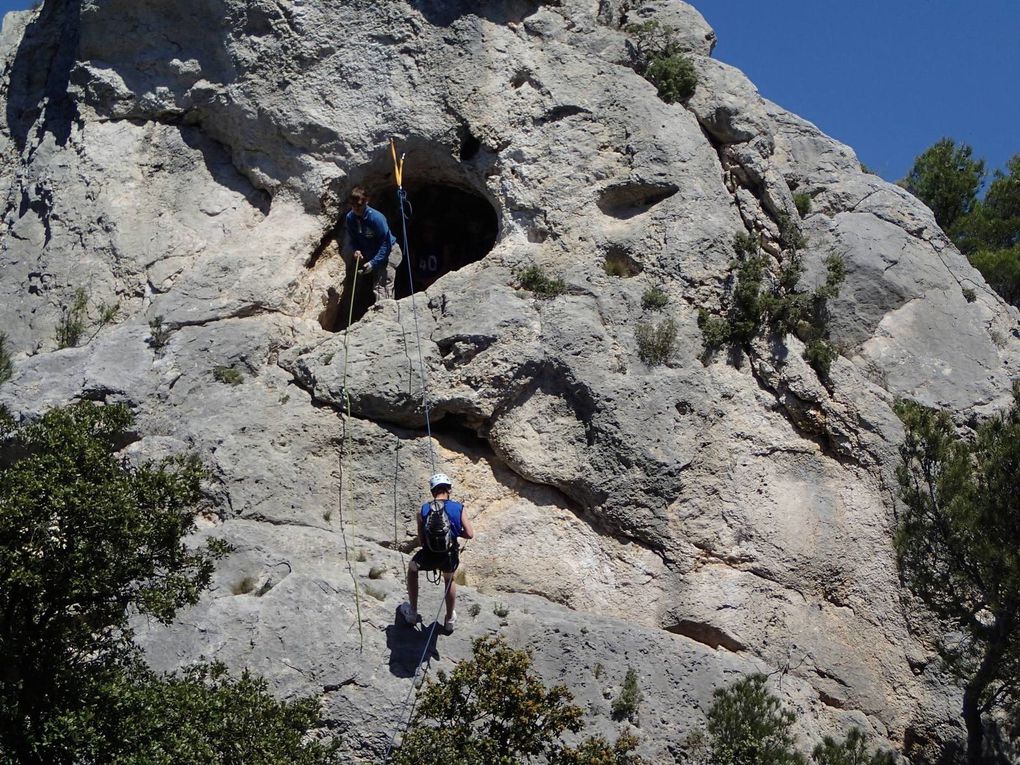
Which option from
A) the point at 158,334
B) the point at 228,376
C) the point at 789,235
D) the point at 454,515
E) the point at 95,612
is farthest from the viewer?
the point at 789,235

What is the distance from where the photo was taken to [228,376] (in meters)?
14.9

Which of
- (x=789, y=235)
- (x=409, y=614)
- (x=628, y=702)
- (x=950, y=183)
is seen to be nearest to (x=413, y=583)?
(x=409, y=614)

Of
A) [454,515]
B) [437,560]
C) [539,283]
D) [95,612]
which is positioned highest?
[539,283]

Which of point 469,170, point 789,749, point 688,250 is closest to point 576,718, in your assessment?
point 789,749

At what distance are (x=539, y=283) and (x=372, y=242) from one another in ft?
7.47

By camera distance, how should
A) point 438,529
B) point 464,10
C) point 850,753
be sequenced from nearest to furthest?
point 438,529 → point 850,753 → point 464,10

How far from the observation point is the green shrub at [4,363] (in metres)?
15.1

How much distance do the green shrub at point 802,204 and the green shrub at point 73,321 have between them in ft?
31.3

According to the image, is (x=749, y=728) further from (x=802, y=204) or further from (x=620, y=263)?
(x=802, y=204)

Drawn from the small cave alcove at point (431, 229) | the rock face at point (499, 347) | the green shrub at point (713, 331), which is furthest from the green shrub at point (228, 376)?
the green shrub at point (713, 331)

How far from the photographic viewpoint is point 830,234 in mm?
17719

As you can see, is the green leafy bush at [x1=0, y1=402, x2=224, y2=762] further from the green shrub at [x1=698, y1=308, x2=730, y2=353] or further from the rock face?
the green shrub at [x1=698, y1=308, x2=730, y2=353]

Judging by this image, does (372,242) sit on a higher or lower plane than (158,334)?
higher

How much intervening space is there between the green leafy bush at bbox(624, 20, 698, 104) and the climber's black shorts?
807cm
